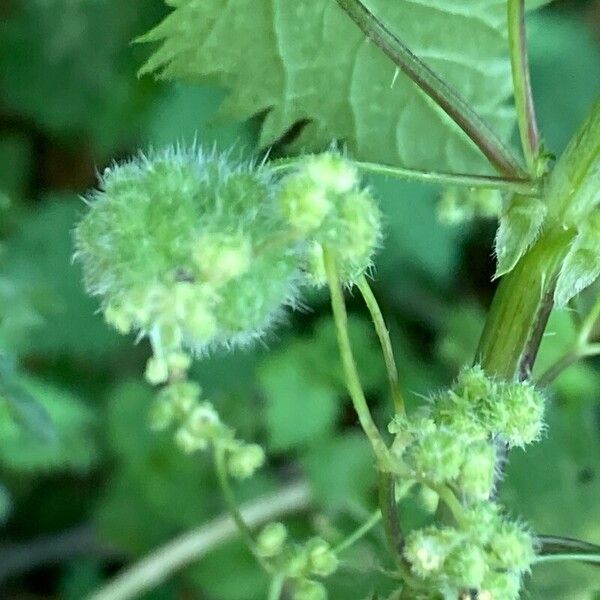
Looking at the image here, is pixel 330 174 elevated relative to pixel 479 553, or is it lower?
elevated

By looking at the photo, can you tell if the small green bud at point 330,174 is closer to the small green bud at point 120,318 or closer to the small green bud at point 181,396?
the small green bud at point 120,318

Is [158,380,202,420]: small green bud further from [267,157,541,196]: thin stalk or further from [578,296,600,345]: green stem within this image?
[578,296,600,345]: green stem

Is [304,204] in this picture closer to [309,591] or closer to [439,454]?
[439,454]

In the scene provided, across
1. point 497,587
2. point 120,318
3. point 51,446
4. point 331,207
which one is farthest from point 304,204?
point 51,446

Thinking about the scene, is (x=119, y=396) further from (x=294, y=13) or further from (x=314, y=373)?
(x=294, y=13)

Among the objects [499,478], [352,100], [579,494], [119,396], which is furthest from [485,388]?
[119,396]

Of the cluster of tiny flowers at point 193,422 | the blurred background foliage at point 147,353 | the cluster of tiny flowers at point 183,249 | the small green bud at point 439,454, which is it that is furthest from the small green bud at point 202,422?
the blurred background foliage at point 147,353

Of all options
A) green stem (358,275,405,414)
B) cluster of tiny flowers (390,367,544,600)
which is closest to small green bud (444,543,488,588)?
cluster of tiny flowers (390,367,544,600)
